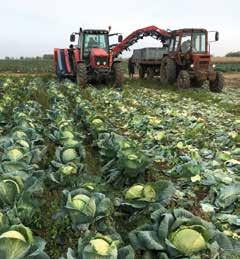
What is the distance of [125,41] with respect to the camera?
21.1 meters

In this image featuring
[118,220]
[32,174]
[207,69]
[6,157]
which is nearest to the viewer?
[118,220]

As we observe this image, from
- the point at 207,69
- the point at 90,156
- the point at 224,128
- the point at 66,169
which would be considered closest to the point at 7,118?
the point at 90,156

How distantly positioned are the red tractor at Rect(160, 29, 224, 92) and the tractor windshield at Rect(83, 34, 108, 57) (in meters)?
2.45

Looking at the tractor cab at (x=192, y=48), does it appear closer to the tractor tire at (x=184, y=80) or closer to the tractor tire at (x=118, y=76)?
the tractor tire at (x=184, y=80)

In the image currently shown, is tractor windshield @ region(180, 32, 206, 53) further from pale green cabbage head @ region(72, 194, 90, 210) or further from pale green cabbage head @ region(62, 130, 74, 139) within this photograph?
pale green cabbage head @ region(72, 194, 90, 210)

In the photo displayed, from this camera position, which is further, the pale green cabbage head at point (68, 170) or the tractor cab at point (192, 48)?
the tractor cab at point (192, 48)

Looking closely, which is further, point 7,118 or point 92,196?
point 7,118

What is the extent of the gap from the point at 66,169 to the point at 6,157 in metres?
0.70

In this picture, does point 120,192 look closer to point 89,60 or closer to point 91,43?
point 89,60

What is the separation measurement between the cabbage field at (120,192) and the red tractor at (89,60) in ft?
28.4

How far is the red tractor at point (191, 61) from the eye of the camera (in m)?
16.6

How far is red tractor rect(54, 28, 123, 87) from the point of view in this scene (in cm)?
1731

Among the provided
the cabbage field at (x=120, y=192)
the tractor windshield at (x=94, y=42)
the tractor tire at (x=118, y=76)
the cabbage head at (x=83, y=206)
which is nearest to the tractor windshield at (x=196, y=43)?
the tractor tire at (x=118, y=76)

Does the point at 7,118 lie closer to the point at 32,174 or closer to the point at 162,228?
the point at 32,174
